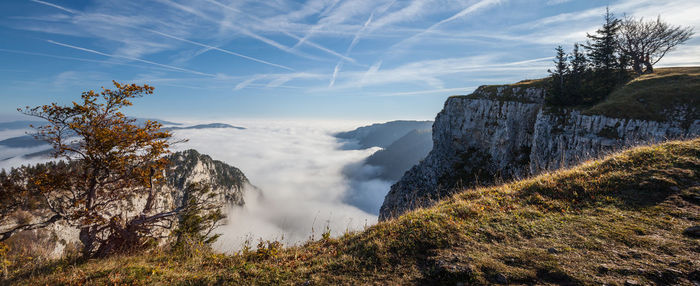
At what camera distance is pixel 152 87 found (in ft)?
32.2

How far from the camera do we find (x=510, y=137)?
133ft

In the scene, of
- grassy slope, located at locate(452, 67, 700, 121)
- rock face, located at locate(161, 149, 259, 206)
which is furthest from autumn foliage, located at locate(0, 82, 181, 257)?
rock face, located at locate(161, 149, 259, 206)

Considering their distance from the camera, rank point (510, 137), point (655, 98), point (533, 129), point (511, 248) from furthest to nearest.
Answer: point (510, 137) < point (533, 129) < point (655, 98) < point (511, 248)

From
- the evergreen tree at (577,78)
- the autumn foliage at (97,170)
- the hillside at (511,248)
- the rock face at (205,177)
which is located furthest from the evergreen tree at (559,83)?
the rock face at (205,177)

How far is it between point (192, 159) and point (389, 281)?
122 meters

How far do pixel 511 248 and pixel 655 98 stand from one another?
33543mm

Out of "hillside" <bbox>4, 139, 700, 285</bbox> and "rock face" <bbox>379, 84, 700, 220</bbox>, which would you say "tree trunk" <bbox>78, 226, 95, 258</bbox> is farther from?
"rock face" <bbox>379, 84, 700, 220</bbox>

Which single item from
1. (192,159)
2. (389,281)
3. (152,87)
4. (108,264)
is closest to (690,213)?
(389,281)

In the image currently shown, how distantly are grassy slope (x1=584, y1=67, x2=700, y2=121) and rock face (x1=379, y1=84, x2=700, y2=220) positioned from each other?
34.6 inches

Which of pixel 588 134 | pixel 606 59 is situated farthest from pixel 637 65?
pixel 588 134

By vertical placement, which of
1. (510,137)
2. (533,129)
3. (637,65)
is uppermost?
(637,65)

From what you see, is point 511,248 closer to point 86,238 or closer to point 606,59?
point 86,238

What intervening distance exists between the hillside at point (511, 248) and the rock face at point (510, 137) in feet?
20.0

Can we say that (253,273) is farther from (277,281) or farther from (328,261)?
(328,261)
